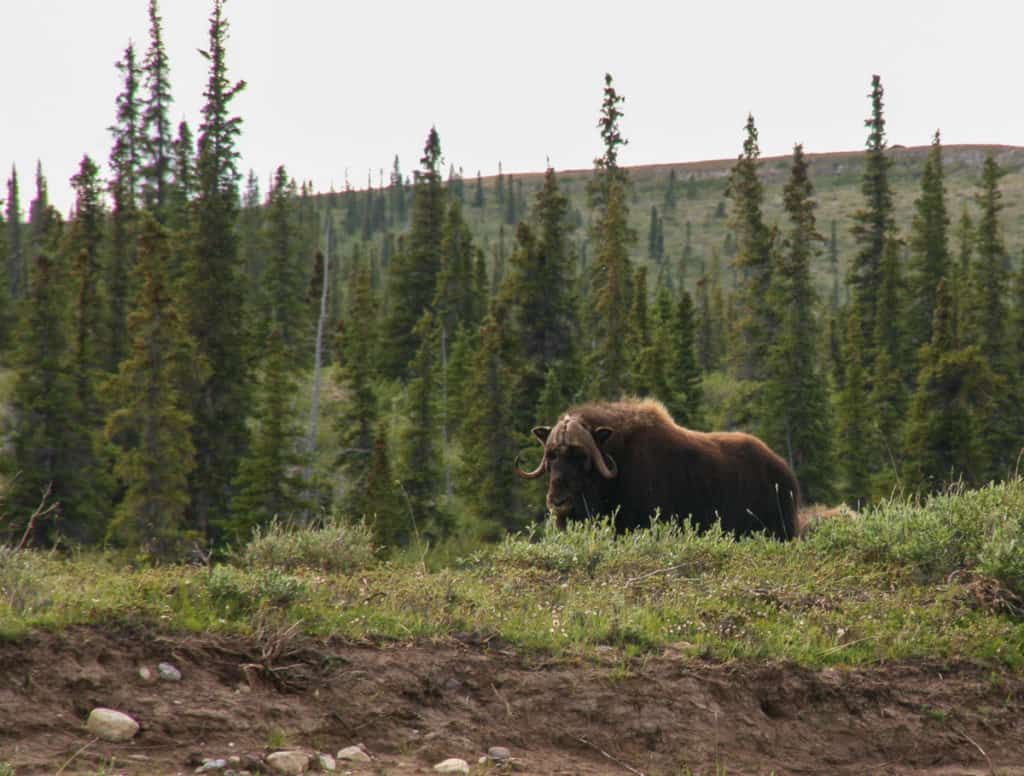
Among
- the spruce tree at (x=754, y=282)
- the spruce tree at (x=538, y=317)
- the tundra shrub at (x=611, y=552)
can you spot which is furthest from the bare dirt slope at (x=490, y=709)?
the spruce tree at (x=754, y=282)

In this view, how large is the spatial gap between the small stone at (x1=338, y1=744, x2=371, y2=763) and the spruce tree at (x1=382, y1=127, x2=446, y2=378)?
175ft

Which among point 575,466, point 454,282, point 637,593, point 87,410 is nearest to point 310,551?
point 637,593

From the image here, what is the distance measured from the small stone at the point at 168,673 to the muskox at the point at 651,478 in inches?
291

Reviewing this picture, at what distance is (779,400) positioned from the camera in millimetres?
41812

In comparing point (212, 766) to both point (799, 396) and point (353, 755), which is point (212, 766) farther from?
point (799, 396)

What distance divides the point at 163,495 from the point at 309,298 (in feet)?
123

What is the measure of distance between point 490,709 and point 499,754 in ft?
1.34

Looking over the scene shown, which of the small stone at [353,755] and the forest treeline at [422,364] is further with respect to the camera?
the forest treeline at [422,364]

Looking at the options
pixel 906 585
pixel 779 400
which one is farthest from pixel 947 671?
pixel 779 400

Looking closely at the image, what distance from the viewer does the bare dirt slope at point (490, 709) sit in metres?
4.72

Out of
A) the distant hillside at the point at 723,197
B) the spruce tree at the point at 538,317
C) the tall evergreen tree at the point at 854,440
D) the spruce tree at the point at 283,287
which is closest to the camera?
the spruce tree at the point at 538,317

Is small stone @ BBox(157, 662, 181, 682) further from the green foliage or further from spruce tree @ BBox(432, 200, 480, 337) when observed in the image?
spruce tree @ BBox(432, 200, 480, 337)

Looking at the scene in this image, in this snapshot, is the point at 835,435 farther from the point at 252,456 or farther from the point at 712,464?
the point at 712,464

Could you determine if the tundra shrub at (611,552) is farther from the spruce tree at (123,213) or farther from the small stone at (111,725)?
the spruce tree at (123,213)
